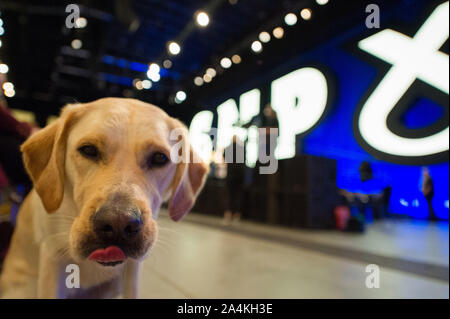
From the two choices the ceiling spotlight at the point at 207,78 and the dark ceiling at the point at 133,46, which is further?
the ceiling spotlight at the point at 207,78

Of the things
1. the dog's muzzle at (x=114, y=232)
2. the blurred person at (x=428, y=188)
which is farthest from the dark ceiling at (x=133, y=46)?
the blurred person at (x=428, y=188)

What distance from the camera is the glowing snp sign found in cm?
85

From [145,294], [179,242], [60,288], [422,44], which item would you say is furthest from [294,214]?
[60,288]

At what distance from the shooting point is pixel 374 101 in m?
3.08

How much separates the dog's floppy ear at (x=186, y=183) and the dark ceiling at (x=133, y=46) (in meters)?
0.13

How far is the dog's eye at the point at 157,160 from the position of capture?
1.58ft

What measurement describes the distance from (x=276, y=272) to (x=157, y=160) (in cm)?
124

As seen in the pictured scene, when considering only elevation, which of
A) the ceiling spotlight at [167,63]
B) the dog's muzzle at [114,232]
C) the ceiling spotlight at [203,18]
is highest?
the ceiling spotlight at [203,18]

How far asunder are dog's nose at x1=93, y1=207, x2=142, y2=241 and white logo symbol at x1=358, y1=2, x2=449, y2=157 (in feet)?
4.62

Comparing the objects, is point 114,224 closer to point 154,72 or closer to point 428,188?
point 154,72

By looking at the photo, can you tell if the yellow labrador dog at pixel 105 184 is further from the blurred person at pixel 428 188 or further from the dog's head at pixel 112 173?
the blurred person at pixel 428 188

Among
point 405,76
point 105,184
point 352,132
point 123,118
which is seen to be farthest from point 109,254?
point 352,132

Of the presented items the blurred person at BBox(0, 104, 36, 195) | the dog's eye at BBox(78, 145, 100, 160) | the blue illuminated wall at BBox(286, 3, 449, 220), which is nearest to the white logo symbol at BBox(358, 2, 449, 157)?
the blue illuminated wall at BBox(286, 3, 449, 220)
